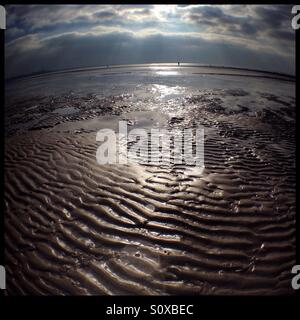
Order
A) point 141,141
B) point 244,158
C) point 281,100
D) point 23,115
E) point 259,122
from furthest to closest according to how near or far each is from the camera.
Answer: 1. point 281,100
2. point 23,115
3. point 259,122
4. point 141,141
5. point 244,158

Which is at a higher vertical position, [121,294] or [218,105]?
[218,105]

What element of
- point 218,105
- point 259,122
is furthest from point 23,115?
point 259,122

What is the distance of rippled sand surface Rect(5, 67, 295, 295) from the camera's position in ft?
12.6

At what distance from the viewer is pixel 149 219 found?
482cm

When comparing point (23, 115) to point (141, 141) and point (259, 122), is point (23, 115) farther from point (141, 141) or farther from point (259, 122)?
point (259, 122)

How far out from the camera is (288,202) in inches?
214

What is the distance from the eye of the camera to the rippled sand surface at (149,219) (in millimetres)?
3846

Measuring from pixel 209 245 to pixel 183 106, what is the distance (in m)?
9.91

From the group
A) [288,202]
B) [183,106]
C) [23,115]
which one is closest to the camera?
[288,202]

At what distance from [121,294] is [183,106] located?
1088 centimetres

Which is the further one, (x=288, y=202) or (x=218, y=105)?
(x=218, y=105)
